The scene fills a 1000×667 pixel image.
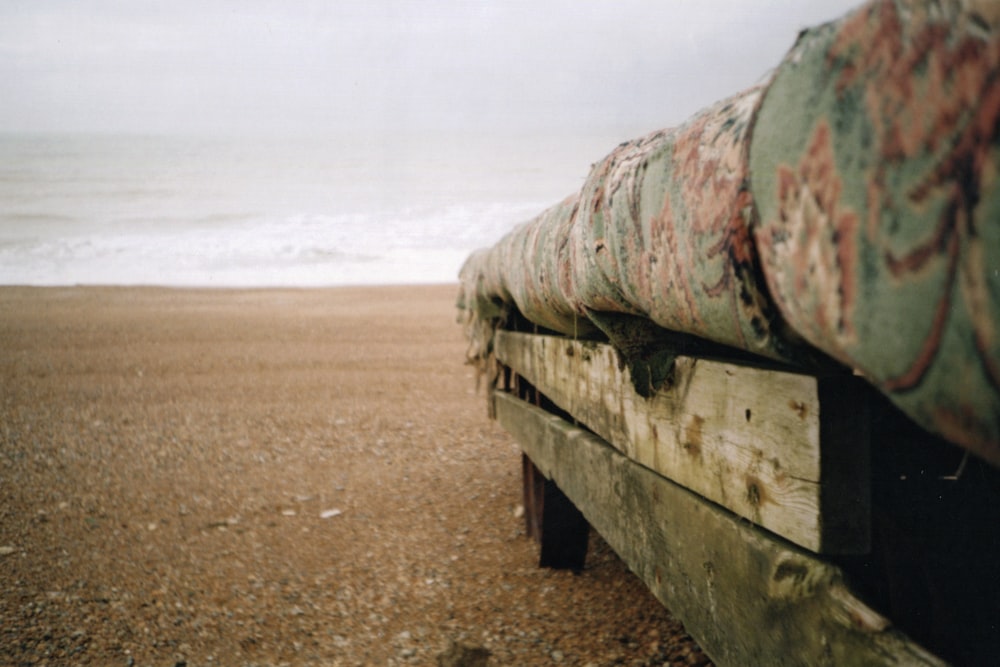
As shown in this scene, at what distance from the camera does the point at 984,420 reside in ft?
1.74

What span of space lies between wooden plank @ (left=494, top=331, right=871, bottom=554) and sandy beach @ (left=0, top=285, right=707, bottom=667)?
1.49 meters

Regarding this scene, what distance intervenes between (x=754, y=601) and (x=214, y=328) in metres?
11.8

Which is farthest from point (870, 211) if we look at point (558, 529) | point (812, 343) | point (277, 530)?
point (277, 530)

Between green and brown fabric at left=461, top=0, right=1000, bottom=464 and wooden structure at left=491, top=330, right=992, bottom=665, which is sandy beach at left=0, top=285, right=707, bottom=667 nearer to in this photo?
wooden structure at left=491, top=330, right=992, bottom=665

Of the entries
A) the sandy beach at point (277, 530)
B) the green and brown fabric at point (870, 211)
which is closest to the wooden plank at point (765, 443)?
the green and brown fabric at point (870, 211)

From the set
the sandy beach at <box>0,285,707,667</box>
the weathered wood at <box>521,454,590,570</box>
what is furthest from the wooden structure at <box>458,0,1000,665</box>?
the sandy beach at <box>0,285,707,667</box>

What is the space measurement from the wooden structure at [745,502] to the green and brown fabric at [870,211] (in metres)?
0.21

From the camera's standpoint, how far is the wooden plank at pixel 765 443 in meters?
1.02

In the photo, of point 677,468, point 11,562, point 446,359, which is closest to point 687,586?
point 677,468

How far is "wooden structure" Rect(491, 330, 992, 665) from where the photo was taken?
1003 mm

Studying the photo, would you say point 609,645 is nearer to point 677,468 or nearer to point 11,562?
point 677,468

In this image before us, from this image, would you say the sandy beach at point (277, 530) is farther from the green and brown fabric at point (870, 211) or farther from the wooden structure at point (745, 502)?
the green and brown fabric at point (870, 211)

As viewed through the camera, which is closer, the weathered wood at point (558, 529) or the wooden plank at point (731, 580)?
the wooden plank at point (731, 580)

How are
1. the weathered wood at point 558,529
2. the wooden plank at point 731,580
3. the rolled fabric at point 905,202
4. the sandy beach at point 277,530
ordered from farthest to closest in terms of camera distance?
the weathered wood at point 558,529 → the sandy beach at point 277,530 → the wooden plank at point 731,580 → the rolled fabric at point 905,202
